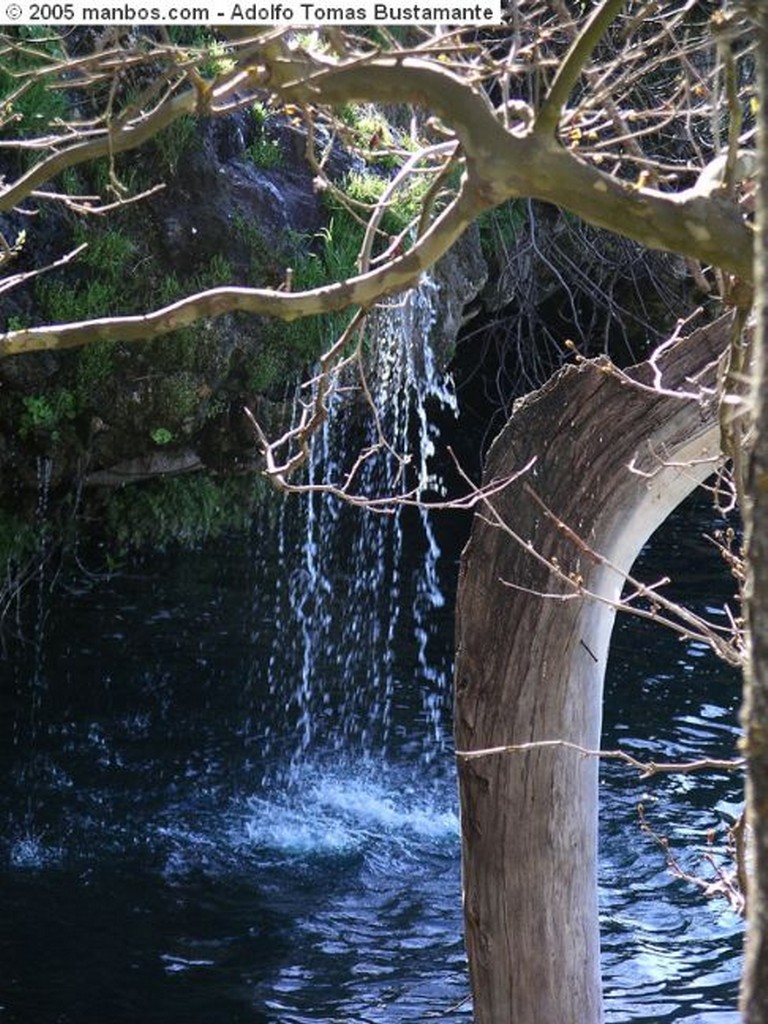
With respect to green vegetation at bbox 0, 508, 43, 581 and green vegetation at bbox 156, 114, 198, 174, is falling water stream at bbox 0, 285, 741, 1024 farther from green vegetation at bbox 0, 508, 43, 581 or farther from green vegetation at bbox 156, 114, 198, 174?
green vegetation at bbox 156, 114, 198, 174

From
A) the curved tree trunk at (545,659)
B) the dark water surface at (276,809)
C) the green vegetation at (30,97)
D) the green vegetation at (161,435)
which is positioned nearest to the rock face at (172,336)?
the green vegetation at (161,435)

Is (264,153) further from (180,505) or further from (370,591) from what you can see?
(370,591)

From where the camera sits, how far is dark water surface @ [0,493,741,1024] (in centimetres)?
596

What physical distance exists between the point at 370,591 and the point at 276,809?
360 centimetres

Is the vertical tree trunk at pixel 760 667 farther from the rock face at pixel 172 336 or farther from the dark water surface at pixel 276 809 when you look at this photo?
the rock face at pixel 172 336

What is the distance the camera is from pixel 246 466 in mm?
8422

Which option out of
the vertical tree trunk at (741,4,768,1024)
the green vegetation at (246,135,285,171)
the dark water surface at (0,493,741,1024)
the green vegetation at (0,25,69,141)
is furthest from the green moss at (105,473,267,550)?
the vertical tree trunk at (741,4,768,1024)

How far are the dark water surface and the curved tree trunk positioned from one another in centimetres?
50

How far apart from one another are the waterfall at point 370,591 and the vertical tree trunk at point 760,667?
6005 millimetres

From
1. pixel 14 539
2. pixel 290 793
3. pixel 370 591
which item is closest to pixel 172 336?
pixel 14 539

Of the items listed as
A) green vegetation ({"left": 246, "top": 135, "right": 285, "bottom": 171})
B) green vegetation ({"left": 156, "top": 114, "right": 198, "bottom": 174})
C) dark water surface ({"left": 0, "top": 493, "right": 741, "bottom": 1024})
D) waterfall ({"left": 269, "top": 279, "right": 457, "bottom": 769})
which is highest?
green vegetation ({"left": 246, "top": 135, "right": 285, "bottom": 171})

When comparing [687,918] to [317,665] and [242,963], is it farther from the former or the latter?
[317,665]

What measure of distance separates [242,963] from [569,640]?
8.68ft

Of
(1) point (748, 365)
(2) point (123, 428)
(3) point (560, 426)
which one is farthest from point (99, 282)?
(1) point (748, 365)
